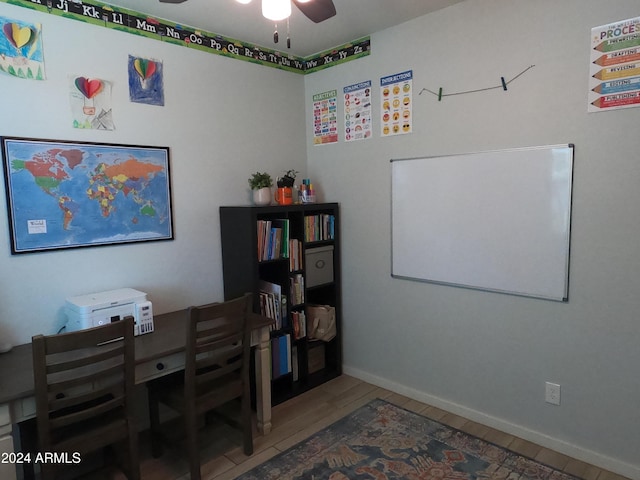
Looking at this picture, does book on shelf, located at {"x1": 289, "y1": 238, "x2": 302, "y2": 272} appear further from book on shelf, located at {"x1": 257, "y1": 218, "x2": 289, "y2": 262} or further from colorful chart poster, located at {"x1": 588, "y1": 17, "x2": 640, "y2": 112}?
colorful chart poster, located at {"x1": 588, "y1": 17, "x2": 640, "y2": 112}

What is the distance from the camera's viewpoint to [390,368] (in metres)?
3.16

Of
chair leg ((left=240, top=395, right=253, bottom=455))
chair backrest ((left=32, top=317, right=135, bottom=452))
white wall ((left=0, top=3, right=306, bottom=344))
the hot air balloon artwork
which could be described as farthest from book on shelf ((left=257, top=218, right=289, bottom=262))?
chair backrest ((left=32, top=317, right=135, bottom=452))

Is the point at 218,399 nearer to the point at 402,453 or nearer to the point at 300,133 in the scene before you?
the point at 402,453

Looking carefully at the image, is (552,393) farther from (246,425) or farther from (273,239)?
(273,239)

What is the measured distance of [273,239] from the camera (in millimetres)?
2922

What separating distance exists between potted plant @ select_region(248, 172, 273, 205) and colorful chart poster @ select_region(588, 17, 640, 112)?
202 centimetres

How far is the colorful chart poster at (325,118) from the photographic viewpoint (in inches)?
131

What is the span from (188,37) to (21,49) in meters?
0.99

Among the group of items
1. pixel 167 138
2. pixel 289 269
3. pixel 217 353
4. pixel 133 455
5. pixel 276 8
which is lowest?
pixel 133 455

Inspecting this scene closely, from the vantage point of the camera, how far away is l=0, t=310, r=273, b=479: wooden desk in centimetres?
163

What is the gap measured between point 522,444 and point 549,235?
1.25 meters

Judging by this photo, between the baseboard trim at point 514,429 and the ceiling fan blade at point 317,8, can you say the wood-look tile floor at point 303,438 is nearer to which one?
the baseboard trim at point 514,429

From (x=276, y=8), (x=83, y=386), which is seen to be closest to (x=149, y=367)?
(x=83, y=386)

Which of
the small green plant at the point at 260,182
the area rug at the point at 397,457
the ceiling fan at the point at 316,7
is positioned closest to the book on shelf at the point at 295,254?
the small green plant at the point at 260,182
